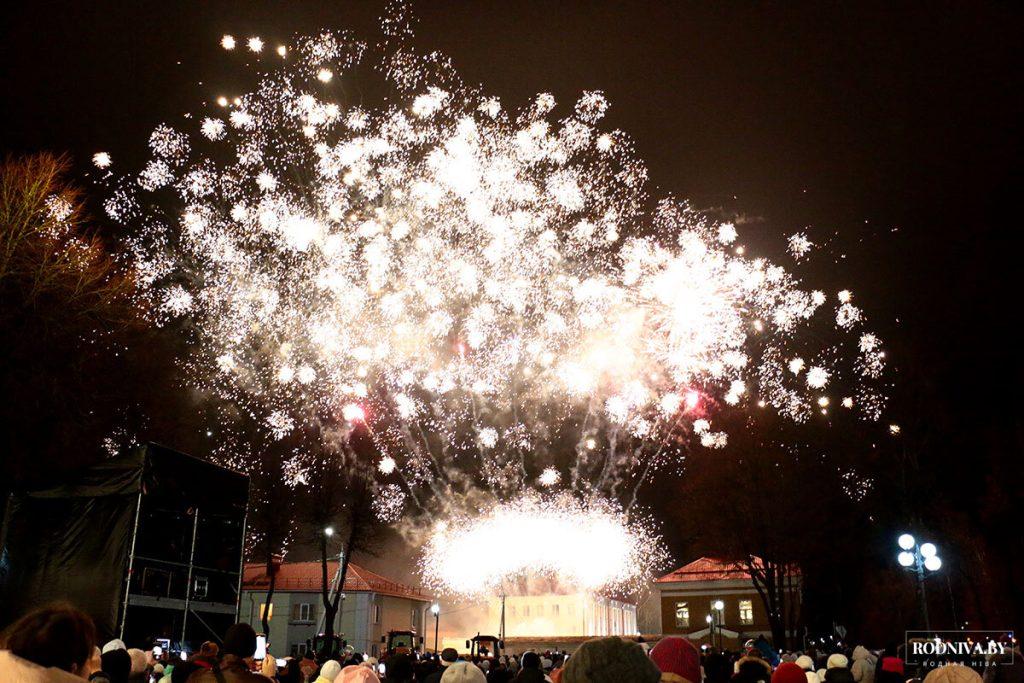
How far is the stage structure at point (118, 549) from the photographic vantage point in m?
10.9

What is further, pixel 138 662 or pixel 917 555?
pixel 917 555

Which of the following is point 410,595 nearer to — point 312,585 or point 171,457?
point 312,585

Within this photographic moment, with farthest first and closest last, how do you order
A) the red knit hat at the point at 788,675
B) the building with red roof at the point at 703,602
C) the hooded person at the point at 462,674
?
the building with red roof at the point at 703,602, the hooded person at the point at 462,674, the red knit hat at the point at 788,675

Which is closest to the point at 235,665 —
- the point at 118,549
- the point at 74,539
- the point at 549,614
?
the point at 118,549

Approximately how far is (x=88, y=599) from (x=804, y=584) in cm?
3837

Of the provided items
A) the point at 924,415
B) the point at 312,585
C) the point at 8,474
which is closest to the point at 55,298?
the point at 8,474

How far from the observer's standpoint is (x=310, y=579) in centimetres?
5825

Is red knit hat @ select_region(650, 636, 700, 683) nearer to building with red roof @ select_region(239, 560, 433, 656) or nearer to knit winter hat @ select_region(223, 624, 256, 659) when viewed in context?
knit winter hat @ select_region(223, 624, 256, 659)

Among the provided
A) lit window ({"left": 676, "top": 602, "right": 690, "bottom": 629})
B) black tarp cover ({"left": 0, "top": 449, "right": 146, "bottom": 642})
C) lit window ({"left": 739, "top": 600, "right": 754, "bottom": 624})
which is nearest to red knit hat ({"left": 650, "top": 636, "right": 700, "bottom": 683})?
black tarp cover ({"left": 0, "top": 449, "right": 146, "bottom": 642})

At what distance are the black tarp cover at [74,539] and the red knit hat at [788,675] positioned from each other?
27.1ft

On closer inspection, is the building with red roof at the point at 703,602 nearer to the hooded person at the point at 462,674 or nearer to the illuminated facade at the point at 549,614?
the illuminated facade at the point at 549,614

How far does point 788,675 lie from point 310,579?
2202 inches

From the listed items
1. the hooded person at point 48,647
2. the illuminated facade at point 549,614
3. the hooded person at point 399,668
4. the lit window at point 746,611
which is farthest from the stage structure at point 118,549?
the lit window at point 746,611

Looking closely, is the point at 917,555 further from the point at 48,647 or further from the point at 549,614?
the point at 549,614
